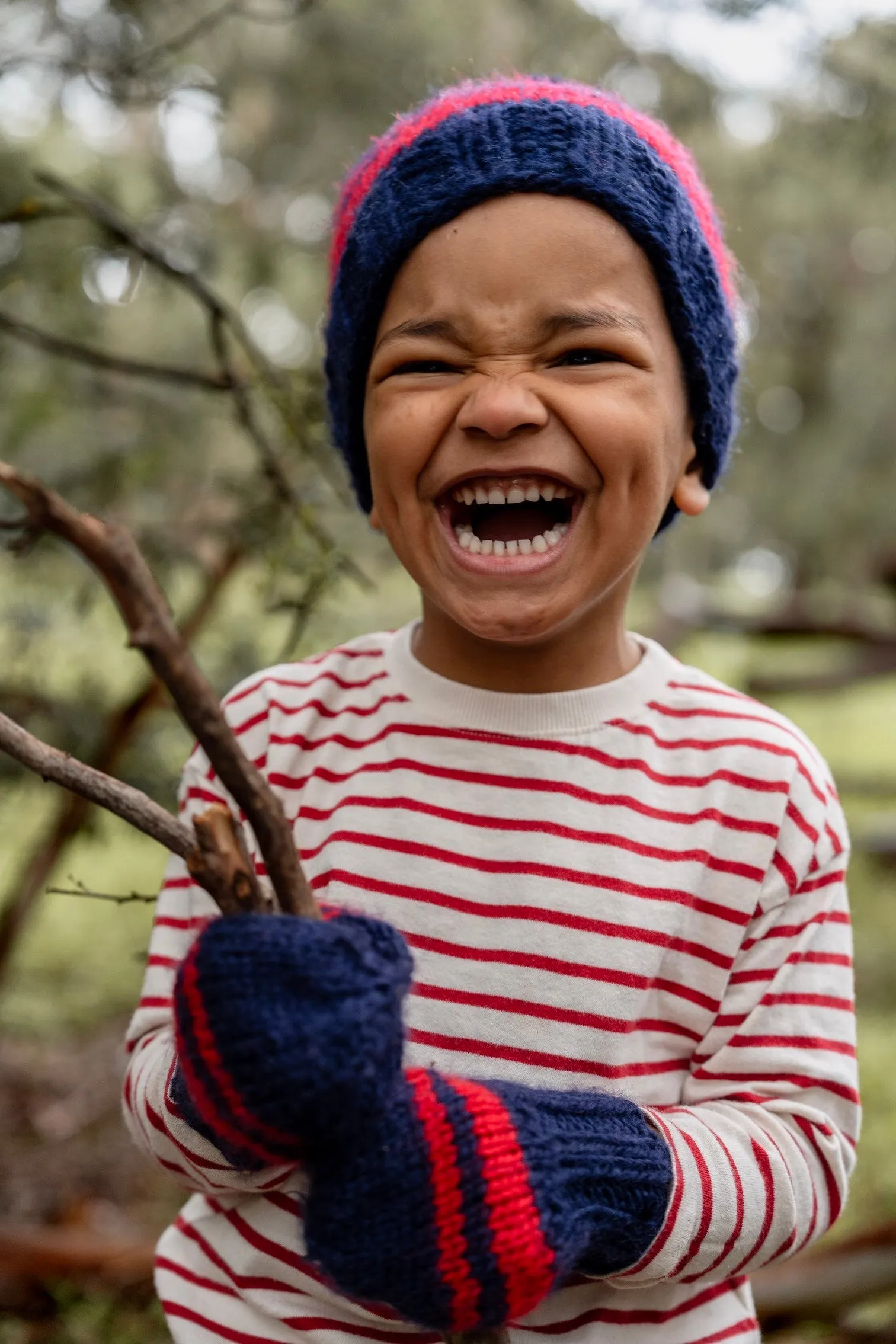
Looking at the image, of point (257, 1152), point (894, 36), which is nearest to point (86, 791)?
point (257, 1152)

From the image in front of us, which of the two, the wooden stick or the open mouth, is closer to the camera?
the wooden stick

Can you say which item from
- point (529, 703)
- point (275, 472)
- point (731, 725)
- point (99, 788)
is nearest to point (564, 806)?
point (529, 703)

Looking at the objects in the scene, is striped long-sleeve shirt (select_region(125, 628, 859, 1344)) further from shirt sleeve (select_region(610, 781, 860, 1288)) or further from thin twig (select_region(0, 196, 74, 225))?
thin twig (select_region(0, 196, 74, 225))

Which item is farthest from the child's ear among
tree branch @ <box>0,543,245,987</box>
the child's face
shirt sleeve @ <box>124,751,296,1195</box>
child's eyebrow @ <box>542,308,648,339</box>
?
tree branch @ <box>0,543,245,987</box>

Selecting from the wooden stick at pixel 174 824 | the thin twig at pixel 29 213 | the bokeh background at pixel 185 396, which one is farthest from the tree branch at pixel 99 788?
the thin twig at pixel 29 213

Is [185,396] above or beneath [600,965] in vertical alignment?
above

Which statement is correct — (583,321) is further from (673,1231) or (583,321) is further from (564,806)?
(673,1231)

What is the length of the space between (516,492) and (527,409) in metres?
0.09

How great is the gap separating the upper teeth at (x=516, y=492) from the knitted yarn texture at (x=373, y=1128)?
49cm

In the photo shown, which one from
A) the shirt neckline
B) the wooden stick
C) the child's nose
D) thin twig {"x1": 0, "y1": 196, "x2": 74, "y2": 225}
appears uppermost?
thin twig {"x1": 0, "y1": 196, "x2": 74, "y2": 225}

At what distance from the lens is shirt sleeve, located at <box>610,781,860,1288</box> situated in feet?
4.00

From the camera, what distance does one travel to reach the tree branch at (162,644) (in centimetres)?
70

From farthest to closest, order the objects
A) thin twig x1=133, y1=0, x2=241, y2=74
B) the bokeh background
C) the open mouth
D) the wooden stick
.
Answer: the bokeh background, thin twig x1=133, y1=0, x2=241, y2=74, the open mouth, the wooden stick

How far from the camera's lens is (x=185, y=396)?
292 cm
